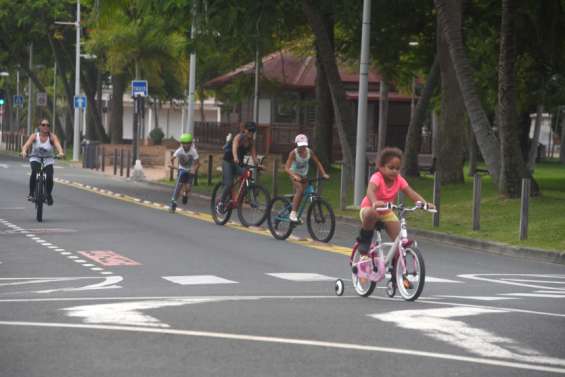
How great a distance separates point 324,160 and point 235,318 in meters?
30.9

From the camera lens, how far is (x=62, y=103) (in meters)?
112

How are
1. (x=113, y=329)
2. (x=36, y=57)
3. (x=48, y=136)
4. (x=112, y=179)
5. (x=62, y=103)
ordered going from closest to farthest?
(x=113, y=329), (x=48, y=136), (x=112, y=179), (x=36, y=57), (x=62, y=103)

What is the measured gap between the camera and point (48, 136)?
24.9 metres

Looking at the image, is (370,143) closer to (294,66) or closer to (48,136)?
(294,66)

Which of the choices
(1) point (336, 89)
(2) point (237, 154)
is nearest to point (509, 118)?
(1) point (336, 89)

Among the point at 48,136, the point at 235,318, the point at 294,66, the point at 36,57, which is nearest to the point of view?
the point at 235,318

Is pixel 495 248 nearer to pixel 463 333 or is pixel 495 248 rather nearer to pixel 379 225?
pixel 379 225

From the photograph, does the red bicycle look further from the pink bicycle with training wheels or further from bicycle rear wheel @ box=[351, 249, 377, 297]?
the pink bicycle with training wheels

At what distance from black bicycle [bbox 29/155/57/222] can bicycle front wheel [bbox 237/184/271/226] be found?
359cm

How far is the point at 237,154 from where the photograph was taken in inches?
953

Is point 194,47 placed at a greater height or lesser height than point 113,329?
greater

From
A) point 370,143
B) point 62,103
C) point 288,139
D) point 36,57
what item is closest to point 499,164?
point 288,139

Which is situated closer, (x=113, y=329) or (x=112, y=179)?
(x=113, y=329)

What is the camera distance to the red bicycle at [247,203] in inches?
934
